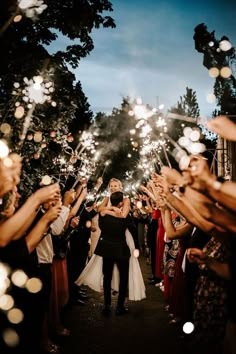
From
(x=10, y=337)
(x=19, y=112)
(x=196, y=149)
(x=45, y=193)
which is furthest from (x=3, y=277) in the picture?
(x=19, y=112)

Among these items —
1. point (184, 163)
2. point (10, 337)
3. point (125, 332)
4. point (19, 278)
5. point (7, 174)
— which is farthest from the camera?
point (125, 332)

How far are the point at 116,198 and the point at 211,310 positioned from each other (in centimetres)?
456

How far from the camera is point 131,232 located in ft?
28.1

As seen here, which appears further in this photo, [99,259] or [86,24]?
[86,24]

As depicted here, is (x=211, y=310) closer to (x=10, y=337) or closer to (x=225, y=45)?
(x=10, y=337)

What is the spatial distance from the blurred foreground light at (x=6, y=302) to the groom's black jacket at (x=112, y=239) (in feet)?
13.7

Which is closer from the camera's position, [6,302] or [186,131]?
[6,302]

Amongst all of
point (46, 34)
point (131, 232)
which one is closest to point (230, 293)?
point (131, 232)

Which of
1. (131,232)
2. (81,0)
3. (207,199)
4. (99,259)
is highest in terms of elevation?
(81,0)

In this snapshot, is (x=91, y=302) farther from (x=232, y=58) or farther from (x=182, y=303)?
(x=232, y=58)

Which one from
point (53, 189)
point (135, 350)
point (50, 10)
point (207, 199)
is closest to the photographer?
point (207, 199)

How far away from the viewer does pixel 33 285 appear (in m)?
4.31

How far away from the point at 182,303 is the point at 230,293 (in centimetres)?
417

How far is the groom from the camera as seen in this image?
7871 mm
